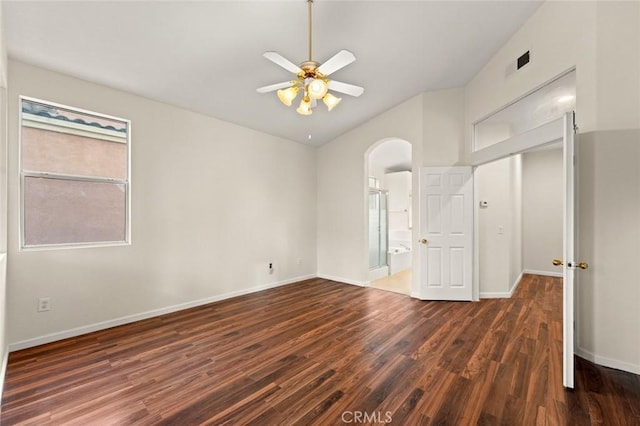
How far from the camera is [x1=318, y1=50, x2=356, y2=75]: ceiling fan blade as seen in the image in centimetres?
215

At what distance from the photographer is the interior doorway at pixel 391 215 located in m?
5.67

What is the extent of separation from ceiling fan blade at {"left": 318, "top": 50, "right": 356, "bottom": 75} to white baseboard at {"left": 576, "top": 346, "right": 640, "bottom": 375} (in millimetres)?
→ 3358

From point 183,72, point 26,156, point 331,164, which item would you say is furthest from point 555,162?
point 26,156

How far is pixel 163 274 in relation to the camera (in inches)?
150

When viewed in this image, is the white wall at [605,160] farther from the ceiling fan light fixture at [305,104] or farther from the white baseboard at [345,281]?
the white baseboard at [345,281]

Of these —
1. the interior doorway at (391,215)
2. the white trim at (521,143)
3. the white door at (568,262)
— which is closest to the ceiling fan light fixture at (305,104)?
the white door at (568,262)

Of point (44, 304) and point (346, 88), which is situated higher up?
point (346, 88)

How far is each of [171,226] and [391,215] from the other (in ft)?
19.1

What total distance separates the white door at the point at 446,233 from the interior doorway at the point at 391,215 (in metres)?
0.60

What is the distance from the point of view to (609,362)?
2455 millimetres

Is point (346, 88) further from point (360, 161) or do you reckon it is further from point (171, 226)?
point (171, 226)

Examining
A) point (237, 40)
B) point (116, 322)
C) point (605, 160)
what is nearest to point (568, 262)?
point (605, 160)

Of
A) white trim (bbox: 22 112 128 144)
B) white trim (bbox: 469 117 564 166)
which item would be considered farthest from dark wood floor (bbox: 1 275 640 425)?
white trim (bbox: 22 112 128 144)

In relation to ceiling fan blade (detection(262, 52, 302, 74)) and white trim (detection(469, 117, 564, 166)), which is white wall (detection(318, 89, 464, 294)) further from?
ceiling fan blade (detection(262, 52, 302, 74))
